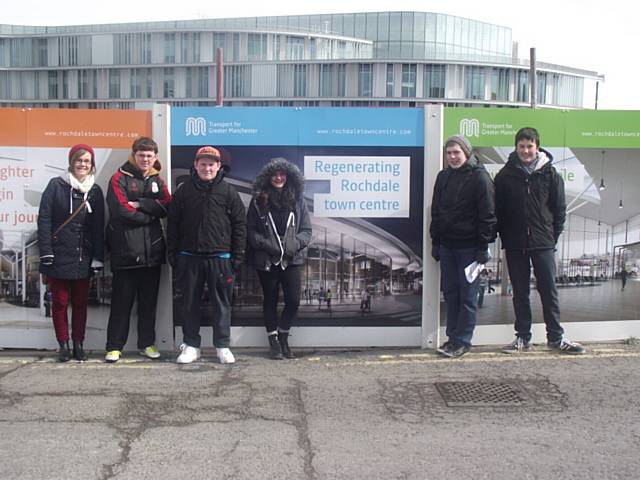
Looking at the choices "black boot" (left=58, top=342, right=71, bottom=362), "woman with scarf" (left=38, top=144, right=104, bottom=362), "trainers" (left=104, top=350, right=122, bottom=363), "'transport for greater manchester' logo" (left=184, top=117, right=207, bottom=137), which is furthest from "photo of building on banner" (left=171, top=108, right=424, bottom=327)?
"black boot" (left=58, top=342, right=71, bottom=362)

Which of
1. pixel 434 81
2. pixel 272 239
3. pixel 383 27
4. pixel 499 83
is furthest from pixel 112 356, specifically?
pixel 383 27

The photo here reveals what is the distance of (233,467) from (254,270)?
266cm

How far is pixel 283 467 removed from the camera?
3557mm

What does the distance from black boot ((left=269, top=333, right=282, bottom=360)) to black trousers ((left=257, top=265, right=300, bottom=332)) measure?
0.08 m

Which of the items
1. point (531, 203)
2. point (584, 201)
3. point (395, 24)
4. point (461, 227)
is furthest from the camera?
point (395, 24)

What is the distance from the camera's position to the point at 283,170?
561cm

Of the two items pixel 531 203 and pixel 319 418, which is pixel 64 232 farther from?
pixel 531 203

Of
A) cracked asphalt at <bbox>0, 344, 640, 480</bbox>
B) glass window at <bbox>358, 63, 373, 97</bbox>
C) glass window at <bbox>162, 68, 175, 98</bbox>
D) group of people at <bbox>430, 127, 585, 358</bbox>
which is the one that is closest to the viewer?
cracked asphalt at <bbox>0, 344, 640, 480</bbox>

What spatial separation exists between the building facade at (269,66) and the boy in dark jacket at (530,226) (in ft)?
224

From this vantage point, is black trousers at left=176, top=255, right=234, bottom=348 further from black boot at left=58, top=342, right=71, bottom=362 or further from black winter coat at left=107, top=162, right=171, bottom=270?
black boot at left=58, top=342, right=71, bottom=362

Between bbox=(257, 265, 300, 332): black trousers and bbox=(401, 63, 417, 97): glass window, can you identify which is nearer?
bbox=(257, 265, 300, 332): black trousers

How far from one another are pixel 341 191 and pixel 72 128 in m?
2.61

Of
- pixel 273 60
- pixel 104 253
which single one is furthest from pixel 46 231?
pixel 273 60

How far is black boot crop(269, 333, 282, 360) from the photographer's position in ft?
19.1
